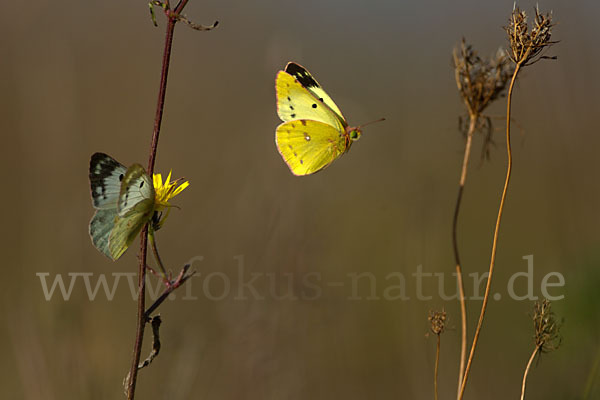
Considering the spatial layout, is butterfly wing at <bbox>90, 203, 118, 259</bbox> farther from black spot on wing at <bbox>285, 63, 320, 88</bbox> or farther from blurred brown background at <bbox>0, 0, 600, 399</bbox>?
blurred brown background at <bbox>0, 0, 600, 399</bbox>

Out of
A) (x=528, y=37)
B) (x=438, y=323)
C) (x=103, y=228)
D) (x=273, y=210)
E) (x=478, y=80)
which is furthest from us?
(x=273, y=210)

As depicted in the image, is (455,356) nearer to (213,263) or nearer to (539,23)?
(213,263)

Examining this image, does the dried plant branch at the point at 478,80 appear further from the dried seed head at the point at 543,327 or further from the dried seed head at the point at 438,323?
the dried seed head at the point at 543,327

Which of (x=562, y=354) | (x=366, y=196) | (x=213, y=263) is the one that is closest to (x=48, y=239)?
(x=213, y=263)

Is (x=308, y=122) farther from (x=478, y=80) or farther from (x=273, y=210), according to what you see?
(x=273, y=210)

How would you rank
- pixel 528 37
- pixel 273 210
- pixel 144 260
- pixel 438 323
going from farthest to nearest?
pixel 273 210, pixel 438 323, pixel 528 37, pixel 144 260

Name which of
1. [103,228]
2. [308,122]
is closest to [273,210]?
[308,122]
